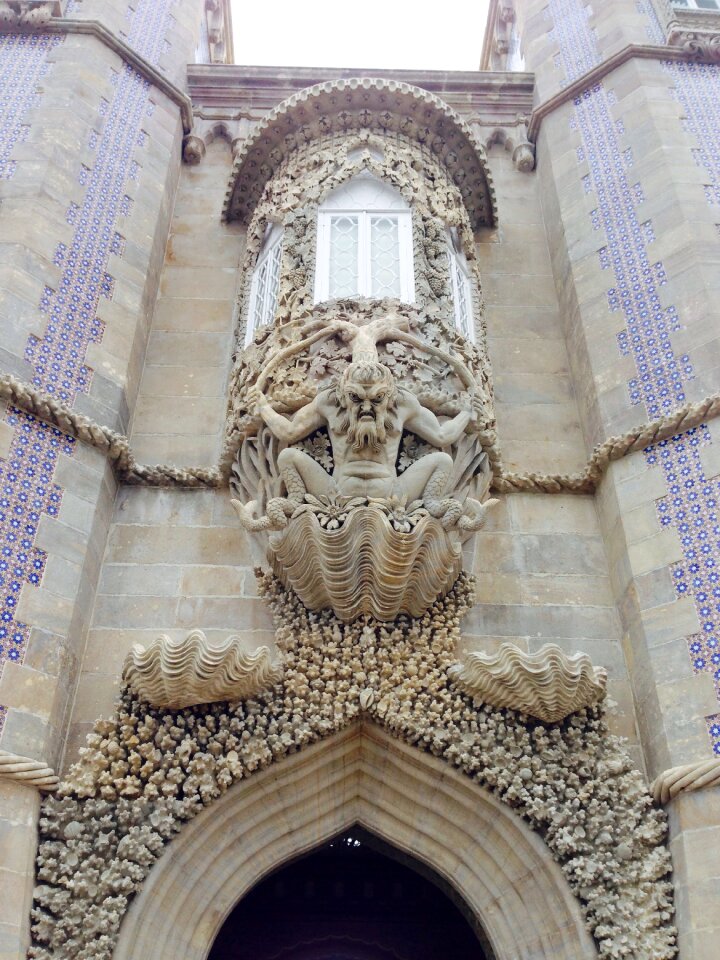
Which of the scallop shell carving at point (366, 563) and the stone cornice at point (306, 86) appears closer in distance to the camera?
the scallop shell carving at point (366, 563)

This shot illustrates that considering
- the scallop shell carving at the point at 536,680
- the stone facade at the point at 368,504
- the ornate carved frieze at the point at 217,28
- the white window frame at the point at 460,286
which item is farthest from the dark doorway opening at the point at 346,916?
the ornate carved frieze at the point at 217,28

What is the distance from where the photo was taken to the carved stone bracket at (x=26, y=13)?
33.6 ft

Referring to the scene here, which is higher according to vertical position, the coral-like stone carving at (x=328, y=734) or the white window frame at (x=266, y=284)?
the white window frame at (x=266, y=284)

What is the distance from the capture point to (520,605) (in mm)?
7062

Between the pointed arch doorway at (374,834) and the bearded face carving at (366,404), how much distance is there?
6.75 ft

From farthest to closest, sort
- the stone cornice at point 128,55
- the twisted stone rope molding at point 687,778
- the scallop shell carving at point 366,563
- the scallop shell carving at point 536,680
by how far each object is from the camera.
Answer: the stone cornice at point 128,55
the scallop shell carving at point 366,563
the scallop shell carving at point 536,680
the twisted stone rope molding at point 687,778

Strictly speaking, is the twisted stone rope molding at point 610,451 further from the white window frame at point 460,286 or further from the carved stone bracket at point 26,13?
the carved stone bracket at point 26,13

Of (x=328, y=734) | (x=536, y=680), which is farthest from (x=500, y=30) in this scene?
(x=328, y=734)

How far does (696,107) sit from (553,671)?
22.8ft

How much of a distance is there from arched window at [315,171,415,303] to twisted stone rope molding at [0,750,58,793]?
4.46 m

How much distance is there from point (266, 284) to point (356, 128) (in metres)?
2.26

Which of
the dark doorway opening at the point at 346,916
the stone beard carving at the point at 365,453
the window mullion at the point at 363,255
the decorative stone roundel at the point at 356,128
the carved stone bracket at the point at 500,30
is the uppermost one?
the carved stone bracket at the point at 500,30

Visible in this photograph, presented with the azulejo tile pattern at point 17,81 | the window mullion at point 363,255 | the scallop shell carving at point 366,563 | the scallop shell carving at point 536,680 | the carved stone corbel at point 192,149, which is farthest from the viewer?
the carved stone corbel at point 192,149

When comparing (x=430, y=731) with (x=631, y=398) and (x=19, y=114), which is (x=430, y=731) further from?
(x=19, y=114)
